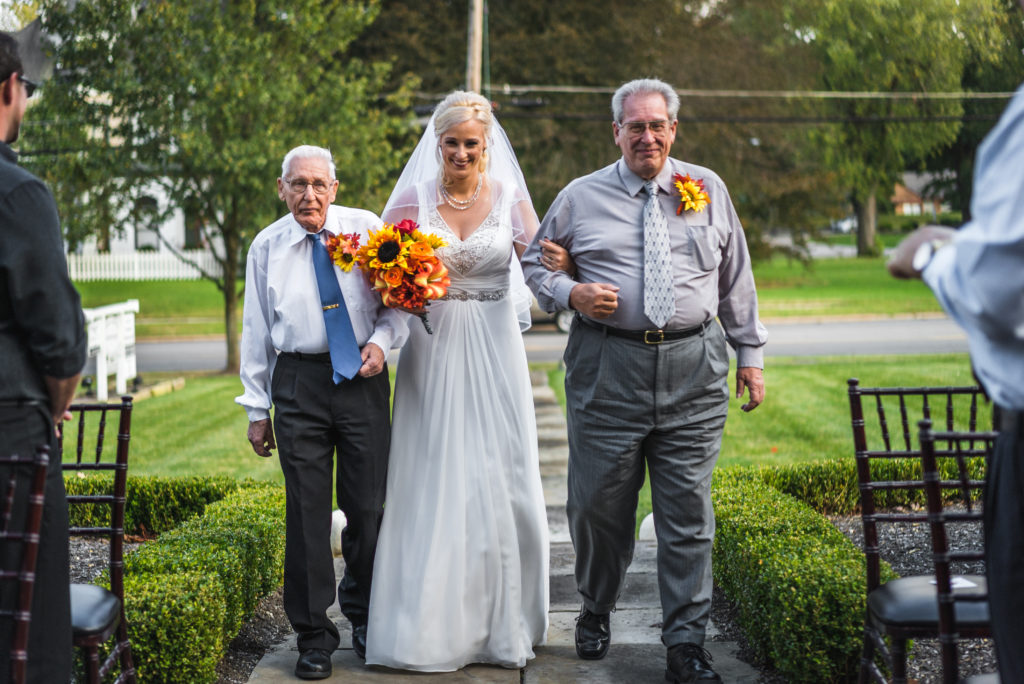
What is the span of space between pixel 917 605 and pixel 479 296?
2.34m

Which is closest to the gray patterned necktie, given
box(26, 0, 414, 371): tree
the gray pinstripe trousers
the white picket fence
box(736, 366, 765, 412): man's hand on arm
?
the gray pinstripe trousers

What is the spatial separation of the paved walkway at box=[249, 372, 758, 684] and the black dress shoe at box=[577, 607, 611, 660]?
0.11ft

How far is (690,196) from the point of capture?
4449 mm

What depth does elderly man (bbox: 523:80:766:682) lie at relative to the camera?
437cm

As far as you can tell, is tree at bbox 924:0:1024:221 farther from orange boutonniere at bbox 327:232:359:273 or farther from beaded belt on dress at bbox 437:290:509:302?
orange boutonniere at bbox 327:232:359:273

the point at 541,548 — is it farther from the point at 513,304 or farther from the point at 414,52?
the point at 414,52

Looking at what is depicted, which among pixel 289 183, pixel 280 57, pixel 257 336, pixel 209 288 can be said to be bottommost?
pixel 209 288

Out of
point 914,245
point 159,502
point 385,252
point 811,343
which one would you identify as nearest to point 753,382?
point 385,252

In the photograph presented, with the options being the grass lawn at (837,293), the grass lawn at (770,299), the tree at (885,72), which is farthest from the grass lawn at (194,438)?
the grass lawn at (837,293)

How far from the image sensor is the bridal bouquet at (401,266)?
Answer: 4.40m

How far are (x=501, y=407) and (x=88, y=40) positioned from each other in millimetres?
13251

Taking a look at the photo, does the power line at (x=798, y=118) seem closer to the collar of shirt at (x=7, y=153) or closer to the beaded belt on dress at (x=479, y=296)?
the beaded belt on dress at (x=479, y=296)

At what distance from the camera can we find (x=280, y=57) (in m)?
16.5

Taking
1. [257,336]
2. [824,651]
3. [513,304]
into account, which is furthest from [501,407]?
[824,651]
